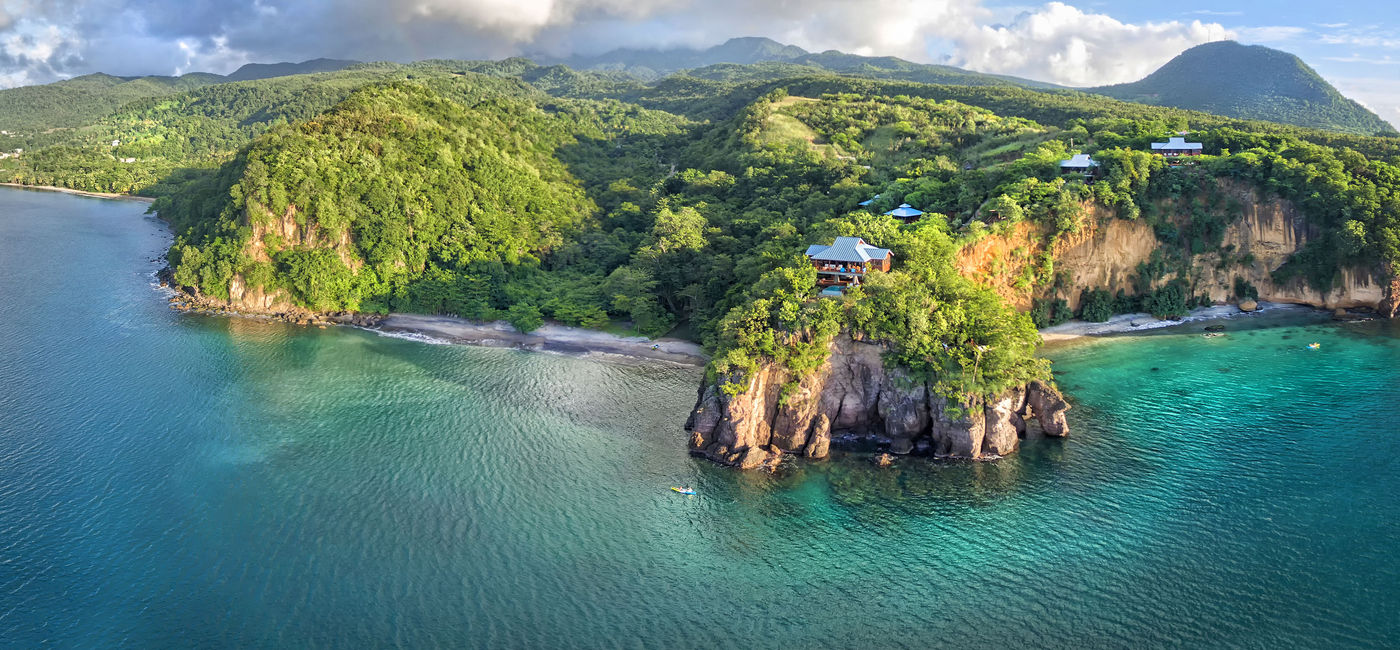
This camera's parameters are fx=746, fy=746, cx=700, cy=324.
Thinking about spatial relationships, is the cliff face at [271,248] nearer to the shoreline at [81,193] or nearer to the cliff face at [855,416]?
the cliff face at [855,416]

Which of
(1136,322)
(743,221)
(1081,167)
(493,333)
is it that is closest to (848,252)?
(743,221)

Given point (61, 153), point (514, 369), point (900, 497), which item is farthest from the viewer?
point (61, 153)

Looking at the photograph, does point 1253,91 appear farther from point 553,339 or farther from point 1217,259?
point 553,339

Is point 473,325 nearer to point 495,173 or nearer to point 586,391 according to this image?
point 586,391

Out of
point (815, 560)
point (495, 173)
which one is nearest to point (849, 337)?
point (815, 560)

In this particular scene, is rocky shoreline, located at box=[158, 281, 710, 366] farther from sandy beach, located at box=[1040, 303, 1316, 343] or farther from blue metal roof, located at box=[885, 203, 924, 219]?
sandy beach, located at box=[1040, 303, 1316, 343]

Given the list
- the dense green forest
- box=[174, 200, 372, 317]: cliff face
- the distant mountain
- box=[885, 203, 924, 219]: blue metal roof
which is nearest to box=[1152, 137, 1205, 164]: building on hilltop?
the dense green forest
